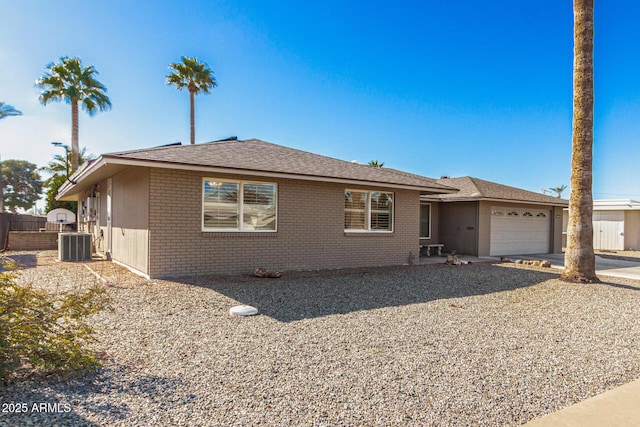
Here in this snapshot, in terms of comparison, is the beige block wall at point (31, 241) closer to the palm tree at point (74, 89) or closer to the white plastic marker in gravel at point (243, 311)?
the palm tree at point (74, 89)

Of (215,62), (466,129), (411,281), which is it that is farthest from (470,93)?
(215,62)

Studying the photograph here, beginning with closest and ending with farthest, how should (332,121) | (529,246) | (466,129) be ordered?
(529,246), (332,121), (466,129)

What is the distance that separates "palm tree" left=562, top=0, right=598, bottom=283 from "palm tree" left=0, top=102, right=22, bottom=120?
31842mm

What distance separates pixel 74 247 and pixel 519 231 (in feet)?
62.3

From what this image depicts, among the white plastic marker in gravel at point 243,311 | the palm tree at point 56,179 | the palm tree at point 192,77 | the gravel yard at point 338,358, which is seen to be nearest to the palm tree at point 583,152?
the gravel yard at point 338,358

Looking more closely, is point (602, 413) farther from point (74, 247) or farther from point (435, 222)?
point (435, 222)

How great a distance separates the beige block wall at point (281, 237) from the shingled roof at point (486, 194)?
4371 millimetres

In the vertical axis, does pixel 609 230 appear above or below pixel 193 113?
below

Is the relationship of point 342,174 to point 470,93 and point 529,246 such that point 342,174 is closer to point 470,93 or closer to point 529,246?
point 470,93

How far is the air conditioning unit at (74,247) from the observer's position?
39.0ft

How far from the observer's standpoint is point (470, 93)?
17.0 metres

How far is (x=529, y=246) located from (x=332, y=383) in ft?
60.4

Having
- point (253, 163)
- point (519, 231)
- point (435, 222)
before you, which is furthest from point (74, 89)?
point (519, 231)

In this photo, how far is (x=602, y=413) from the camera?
2.98m
